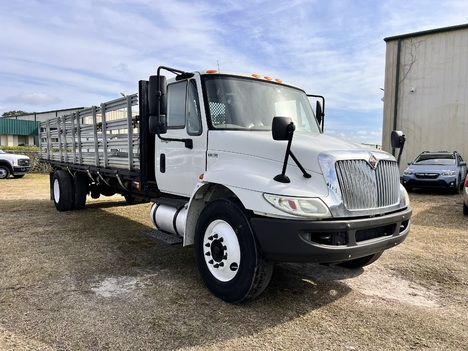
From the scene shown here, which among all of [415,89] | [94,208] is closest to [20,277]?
[94,208]

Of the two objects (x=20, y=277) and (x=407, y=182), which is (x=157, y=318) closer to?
(x=20, y=277)

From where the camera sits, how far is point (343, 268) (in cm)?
502

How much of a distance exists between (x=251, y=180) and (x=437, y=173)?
11657 mm

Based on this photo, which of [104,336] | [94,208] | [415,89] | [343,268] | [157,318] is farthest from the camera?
[415,89]

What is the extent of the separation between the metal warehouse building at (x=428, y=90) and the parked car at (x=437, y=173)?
11.3ft

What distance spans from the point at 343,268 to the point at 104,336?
124 inches

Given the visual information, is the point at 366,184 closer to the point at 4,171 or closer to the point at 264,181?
the point at 264,181

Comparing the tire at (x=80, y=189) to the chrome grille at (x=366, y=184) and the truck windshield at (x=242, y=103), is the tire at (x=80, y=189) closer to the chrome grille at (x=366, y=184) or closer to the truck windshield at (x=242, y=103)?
the truck windshield at (x=242, y=103)

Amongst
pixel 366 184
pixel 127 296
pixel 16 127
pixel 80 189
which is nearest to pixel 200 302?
pixel 127 296

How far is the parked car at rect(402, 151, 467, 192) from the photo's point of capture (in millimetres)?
12953

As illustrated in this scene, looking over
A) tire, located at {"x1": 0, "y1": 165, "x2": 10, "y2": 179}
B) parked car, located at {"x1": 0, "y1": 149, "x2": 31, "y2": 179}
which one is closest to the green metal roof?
parked car, located at {"x1": 0, "y1": 149, "x2": 31, "y2": 179}

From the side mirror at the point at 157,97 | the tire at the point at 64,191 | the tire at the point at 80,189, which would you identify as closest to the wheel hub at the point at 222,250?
Result: the side mirror at the point at 157,97

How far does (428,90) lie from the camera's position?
17.7 metres

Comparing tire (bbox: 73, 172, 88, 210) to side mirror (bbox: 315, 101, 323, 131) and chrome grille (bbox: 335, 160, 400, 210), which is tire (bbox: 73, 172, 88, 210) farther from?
chrome grille (bbox: 335, 160, 400, 210)
